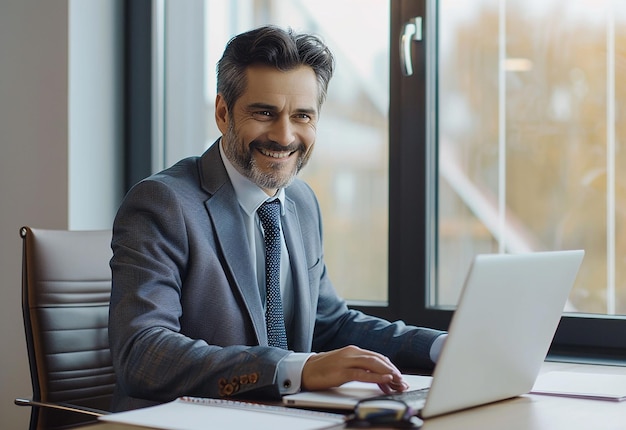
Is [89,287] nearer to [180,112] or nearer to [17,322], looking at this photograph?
[17,322]

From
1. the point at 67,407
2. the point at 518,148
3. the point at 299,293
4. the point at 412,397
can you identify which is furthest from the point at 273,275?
Result: the point at 518,148

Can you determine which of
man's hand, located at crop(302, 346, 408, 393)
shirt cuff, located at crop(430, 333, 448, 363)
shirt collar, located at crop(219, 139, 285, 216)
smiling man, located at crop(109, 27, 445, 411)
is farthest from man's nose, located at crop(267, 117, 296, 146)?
man's hand, located at crop(302, 346, 408, 393)

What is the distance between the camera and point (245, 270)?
6.32 ft

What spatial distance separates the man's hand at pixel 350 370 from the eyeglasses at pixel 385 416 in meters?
0.14

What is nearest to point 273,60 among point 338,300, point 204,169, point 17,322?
point 204,169

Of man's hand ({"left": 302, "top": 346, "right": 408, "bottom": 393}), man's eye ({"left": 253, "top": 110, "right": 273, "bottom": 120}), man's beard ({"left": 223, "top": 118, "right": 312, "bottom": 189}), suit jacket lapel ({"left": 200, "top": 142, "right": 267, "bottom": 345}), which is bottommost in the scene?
man's hand ({"left": 302, "top": 346, "right": 408, "bottom": 393})

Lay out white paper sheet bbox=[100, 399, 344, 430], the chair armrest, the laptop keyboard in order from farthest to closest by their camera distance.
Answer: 1. the chair armrest
2. the laptop keyboard
3. white paper sheet bbox=[100, 399, 344, 430]

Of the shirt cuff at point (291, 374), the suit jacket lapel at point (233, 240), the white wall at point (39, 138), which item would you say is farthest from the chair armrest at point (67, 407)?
the white wall at point (39, 138)

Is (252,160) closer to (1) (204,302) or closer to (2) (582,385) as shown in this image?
(1) (204,302)

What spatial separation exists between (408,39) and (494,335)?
5.13 ft

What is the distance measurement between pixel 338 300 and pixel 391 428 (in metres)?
0.99

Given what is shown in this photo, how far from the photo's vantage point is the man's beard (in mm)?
2043

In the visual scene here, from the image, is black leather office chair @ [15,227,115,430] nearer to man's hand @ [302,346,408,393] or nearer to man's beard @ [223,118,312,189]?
man's beard @ [223,118,312,189]

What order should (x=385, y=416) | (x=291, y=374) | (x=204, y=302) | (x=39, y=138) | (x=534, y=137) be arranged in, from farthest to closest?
1. (x=39, y=138)
2. (x=534, y=137)
3. (x=204, y=302)
4. (x=291, y=374)
5. (x=385, y=416)
